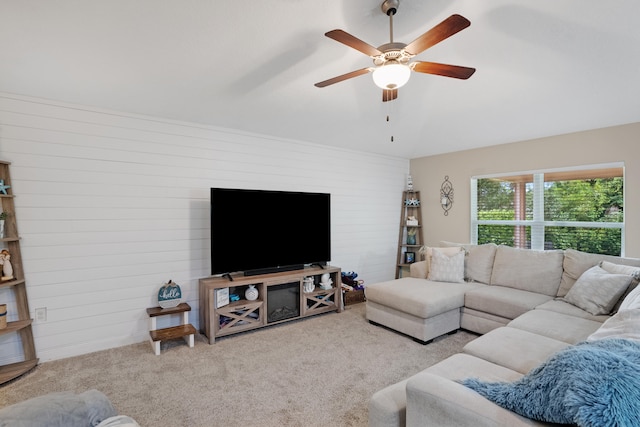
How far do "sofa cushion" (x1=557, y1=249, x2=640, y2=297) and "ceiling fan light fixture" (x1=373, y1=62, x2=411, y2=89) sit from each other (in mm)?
2835

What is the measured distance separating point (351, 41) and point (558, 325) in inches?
102

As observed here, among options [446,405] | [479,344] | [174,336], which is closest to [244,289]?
[174,336]

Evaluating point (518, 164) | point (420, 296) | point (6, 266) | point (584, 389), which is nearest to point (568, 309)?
point (420, 296)

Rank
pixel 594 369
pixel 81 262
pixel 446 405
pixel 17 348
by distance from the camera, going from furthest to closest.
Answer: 1. pixel 81 262
2. pixel 17 348
3. pixel 446 405
4. pixel 594 369

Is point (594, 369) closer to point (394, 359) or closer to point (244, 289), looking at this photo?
point (394, 359)

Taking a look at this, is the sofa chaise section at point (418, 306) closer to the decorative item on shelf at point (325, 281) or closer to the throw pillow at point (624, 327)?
the decorative item on shelf at point (325, 281)

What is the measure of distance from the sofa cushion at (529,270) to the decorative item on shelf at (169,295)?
360 cm

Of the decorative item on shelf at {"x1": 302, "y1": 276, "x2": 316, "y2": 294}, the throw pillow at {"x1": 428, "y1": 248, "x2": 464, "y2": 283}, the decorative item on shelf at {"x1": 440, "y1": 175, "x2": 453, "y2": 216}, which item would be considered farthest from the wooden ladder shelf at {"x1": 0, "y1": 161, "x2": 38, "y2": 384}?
the decorative item on shelf at {"x1": 440, "y1": 175, "x2": 453, "y2": 216}

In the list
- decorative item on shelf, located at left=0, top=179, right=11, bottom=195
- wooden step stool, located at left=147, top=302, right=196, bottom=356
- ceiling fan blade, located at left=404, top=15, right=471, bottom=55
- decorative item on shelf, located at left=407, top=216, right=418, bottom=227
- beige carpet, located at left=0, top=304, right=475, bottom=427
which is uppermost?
ceiling fan blade, located at left=404, top=15, right=471, bottom=55

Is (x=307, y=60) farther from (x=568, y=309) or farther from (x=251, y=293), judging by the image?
(x=568, y=309)

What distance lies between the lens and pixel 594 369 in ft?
3.20

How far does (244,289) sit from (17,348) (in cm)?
202

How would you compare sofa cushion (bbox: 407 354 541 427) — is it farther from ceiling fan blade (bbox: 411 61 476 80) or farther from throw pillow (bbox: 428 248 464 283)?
throw pillow (bbox: 428 248 464 283)

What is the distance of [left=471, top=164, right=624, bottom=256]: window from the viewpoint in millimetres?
3715
